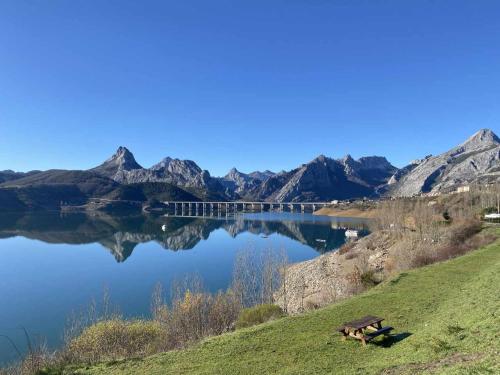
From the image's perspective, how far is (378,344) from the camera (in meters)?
14.3

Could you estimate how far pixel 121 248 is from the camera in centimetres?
9588

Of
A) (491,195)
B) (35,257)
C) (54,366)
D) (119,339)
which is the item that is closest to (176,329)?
(119,339)

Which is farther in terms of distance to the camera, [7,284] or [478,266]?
[7,284]

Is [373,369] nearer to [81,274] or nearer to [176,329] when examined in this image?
[176,329]

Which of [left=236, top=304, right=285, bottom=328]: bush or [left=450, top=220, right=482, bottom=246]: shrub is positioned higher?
[left=450, top=220, right=482, bottom=246]: shrub

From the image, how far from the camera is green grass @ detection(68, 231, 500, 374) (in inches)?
436

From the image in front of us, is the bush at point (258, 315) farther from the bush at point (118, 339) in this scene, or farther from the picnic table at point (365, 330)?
the picnic table at point (365, 330)

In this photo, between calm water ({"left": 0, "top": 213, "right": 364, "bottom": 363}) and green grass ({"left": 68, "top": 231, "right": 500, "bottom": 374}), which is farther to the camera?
calm water ({"left": 0, "top": 213, "right": 364, "bottom": 363})

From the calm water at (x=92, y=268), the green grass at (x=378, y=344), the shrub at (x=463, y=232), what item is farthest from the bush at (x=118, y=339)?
the shrub at (x=463, y=232)

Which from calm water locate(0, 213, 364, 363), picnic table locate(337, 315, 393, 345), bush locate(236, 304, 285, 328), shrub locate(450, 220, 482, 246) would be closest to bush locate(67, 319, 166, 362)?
bush locate(236, 304, 285, 328)

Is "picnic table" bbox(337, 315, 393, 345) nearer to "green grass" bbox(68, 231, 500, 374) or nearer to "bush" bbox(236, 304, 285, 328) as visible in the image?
"green grass" bbox(68, 231, 500, 374)

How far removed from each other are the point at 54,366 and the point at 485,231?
4935 cm

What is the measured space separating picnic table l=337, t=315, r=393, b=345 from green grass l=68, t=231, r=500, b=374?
14.2 inches

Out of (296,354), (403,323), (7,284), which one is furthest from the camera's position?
(7,284)
